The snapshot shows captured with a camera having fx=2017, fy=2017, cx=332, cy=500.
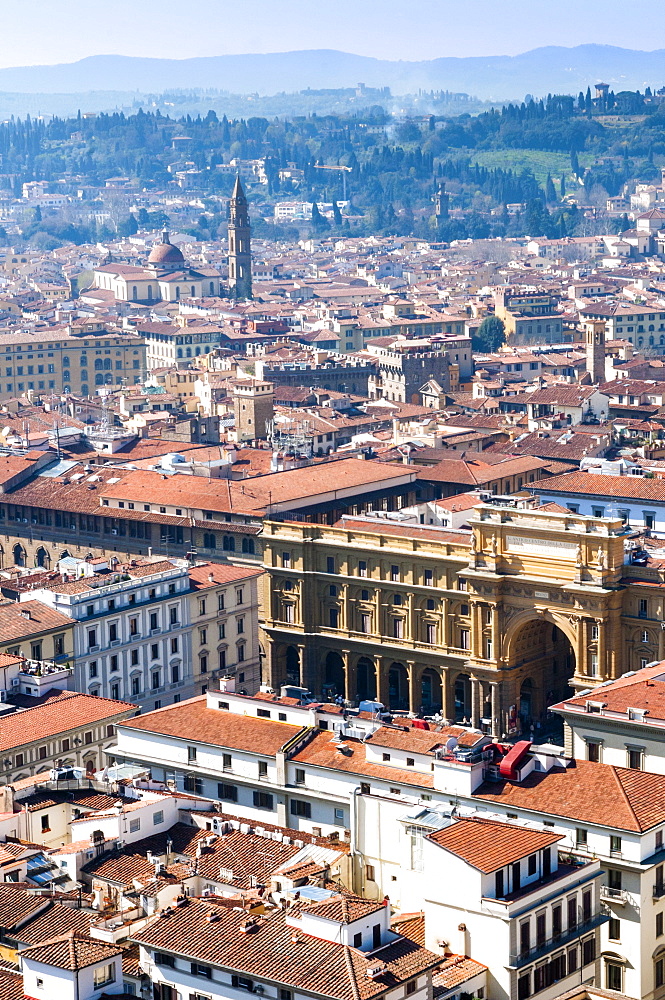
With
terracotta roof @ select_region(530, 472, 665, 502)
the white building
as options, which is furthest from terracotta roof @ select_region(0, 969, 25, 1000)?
terracotta roof @ select_region(530, 472, 665, 502)

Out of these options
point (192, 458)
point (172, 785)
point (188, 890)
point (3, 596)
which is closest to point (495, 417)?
point (192, 458)

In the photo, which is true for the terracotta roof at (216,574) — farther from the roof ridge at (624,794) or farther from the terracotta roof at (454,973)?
the terracotta roof at (454,973)

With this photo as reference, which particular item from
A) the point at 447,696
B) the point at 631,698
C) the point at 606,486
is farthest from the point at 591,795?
the point at 606,486

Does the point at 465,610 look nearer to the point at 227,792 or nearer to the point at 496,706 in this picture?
the point at 496,706

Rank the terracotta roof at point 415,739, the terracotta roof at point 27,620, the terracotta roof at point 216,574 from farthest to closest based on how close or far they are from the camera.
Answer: the terracotta roof at point 216,574, the terracotta roof at point 27,620, the terracotta roof at point 415,739

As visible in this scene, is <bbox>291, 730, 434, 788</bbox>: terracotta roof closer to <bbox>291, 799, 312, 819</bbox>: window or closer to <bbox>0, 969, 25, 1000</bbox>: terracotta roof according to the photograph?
<bbox>291, 799, 312, 819</bbox>: window

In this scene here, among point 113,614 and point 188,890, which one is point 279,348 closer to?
point 113,614

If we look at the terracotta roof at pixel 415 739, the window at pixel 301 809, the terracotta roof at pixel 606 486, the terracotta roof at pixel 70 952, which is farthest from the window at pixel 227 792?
the terracotta roof at pixel 606 486
